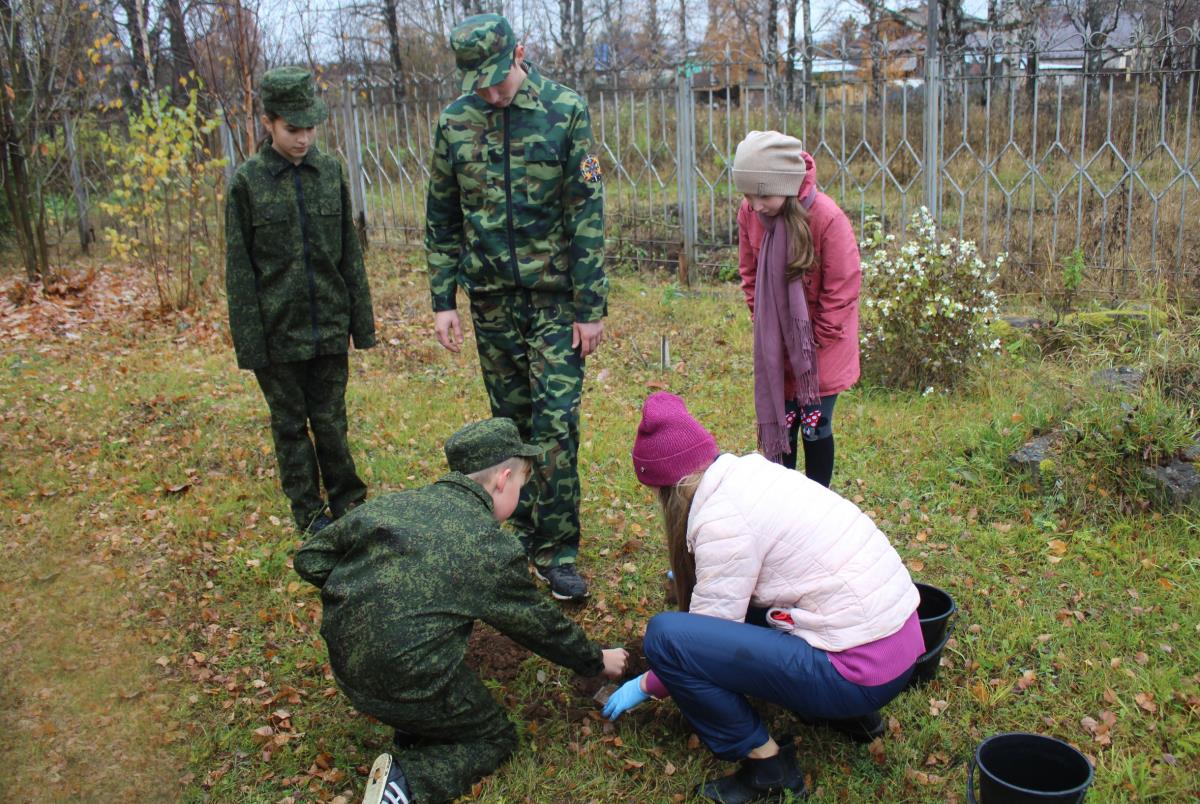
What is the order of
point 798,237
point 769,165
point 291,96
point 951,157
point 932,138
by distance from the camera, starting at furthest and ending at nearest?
point 932,138 < point 951,157 < point 291,96 < point 798,237 < point 769,165

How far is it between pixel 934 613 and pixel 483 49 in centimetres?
258

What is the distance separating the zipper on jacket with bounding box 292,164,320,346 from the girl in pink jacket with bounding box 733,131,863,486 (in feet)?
6.16

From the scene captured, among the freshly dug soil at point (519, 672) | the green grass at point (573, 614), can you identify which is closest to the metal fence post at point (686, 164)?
the green grass at point (573, 614)

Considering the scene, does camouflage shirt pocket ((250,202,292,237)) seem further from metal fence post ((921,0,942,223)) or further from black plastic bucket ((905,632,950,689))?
metal fence post ((921,0,942,223))

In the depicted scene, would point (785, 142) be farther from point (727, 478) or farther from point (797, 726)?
point (797, 726)

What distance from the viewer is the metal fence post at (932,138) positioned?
7.34 m

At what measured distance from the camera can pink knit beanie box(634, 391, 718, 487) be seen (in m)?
2.66

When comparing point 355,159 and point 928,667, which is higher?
point 355,159

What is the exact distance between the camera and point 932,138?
7.48 m

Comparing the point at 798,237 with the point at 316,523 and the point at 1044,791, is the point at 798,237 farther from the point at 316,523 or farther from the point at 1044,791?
the point at 316,523

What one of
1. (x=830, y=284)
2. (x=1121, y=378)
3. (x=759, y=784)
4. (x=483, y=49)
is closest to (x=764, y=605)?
(x=759, y=784)

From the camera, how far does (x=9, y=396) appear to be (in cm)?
638

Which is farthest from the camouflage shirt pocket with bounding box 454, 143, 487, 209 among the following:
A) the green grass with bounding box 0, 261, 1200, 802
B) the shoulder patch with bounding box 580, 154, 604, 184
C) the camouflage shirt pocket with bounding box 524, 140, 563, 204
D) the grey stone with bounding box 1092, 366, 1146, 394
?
the grey stone with bounding box 1092, 366, 1146, 394

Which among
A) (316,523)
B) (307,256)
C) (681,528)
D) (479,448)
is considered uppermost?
(307,256)
